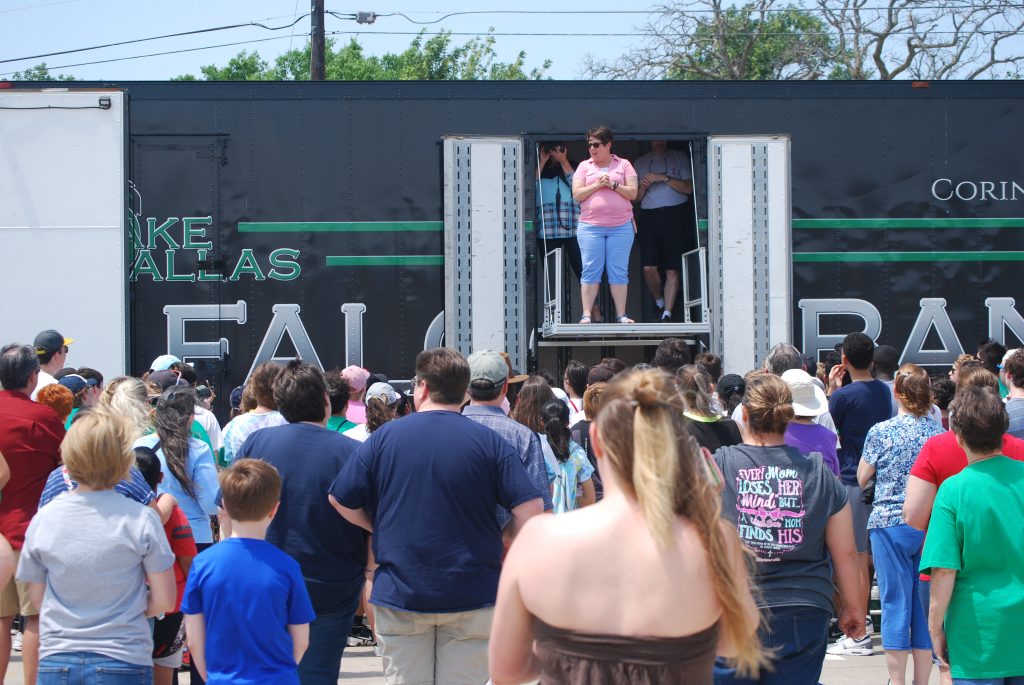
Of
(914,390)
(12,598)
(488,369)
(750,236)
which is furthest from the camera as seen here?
(750,236)

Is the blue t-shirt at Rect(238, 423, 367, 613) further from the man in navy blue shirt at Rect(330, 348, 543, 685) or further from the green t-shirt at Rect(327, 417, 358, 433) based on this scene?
the green t-shirt at Rect(327, 417, 358, 433)

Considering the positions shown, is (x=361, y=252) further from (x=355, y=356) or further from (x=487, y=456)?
(x=487, y=456)

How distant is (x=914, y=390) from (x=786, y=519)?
1.92m

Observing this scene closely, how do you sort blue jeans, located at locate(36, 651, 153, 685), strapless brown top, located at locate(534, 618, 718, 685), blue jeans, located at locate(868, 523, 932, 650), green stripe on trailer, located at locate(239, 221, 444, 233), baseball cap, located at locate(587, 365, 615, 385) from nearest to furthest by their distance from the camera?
strapless brown top, located at locate(534, 618, 718, 685) → blue jeans, located at locate(36, 651, 153, 685) → blue jeans, located at locate(868, 523, 932, 650) → baseball cap, located at locate(587, 365, 615, 385) → green stripe on trailer, located at locate(239, 221, 444, 233)

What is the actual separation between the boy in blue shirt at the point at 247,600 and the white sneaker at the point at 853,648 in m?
4.16

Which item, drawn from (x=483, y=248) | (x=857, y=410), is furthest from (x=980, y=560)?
(x=483, y=248)

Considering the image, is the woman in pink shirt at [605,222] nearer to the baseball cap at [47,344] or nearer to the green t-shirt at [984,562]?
the baseball cap at [47,344]

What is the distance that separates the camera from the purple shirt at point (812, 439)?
17.3ft

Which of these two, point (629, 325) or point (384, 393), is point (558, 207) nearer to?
point (629, 325)

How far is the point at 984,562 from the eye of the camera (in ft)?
13.0

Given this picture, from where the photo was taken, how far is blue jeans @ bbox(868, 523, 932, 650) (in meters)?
5.36

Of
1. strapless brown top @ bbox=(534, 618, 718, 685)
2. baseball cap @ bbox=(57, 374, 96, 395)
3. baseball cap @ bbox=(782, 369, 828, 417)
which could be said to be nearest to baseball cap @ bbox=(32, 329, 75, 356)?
baseball cap @ bbox=(57, 374, 96, 395)

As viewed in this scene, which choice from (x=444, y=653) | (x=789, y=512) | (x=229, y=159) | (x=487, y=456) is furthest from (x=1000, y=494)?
(x=229, y=159)

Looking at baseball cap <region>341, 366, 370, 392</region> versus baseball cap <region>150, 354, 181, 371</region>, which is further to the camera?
baseball cap <region>150, 354, 181, 371</region>
